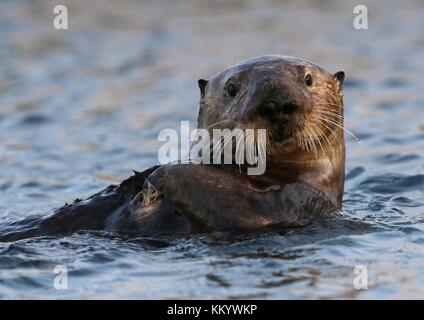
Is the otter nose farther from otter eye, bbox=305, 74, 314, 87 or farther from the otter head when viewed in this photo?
otter eye, bbox=305, 74, 314, 87

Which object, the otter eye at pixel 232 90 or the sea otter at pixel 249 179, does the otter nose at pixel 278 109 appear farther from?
the otter eye at pixel 232 90

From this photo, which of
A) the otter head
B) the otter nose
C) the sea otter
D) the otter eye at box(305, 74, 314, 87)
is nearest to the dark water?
the sea otter

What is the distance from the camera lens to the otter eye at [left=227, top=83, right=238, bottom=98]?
7.07 meters

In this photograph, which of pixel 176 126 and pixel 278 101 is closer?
pixel 278 101

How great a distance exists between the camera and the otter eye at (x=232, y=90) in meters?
7.07

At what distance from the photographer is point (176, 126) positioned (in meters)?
12.4

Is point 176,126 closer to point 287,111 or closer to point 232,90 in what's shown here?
point 232,90

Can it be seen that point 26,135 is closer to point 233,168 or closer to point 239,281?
point 233,168

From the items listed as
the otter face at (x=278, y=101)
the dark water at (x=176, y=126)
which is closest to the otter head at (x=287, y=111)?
the otter face at (x=278, y=101)

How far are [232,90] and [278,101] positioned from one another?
597mm

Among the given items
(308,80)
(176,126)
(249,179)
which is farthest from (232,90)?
(176,126)

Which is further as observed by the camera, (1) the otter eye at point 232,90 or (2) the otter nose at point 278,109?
(1) the otter eye at point 232,90

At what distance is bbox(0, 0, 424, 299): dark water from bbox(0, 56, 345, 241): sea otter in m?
0.15

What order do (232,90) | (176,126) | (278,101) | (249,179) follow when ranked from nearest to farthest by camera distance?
1. (278,101)
2. (249,179)
3. (232,90)
4. (176,126)
